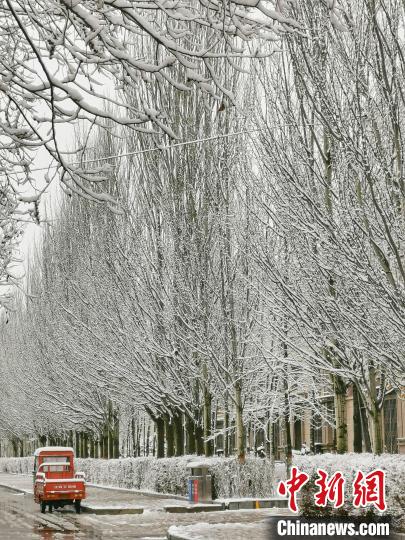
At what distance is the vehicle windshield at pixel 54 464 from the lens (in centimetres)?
2678

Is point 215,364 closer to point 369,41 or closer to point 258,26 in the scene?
point 369,41

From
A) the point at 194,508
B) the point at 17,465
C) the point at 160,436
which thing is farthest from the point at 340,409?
the point at 17,465

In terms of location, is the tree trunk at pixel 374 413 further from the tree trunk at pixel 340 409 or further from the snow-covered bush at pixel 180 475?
the snow-covered bush at pixel 180 475

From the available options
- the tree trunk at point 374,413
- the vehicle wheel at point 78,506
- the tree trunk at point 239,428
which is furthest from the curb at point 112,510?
the tree trunk at point 374,413

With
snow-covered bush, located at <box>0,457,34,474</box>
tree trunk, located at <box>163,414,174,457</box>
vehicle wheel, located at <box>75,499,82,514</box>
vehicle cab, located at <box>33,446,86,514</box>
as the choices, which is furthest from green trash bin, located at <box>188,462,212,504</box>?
snow-covered bush, located at <box>0,457,34,474</box>

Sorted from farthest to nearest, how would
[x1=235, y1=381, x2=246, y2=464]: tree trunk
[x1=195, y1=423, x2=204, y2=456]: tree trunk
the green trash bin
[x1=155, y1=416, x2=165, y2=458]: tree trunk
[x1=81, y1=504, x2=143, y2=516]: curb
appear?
[x1=155, y1=416, x2=165, y2=458]: tree trunk → [x1=195, y1=423, x2=204, y2=456]: tree trunk → [x1=235, y1=381, x2=246, y2=464]: tree trunk → the green trash bin → [x1=81, y1=504, x2=143, y2=516]: curb

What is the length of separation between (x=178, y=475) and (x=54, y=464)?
13.1ft

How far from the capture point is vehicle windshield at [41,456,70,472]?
26781 millimetres

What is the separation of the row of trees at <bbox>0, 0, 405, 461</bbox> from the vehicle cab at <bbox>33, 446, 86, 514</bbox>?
3.42 metres

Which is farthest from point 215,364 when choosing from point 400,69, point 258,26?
point 258,26

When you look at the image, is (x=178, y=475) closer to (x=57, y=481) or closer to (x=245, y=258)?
(x=57, y=481)

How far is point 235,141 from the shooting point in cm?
2280

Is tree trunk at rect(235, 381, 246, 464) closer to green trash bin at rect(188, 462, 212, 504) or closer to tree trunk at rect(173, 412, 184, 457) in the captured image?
green trash bin at rect(188, 462, 212, 504)

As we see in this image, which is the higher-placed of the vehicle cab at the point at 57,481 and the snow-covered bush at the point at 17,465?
the vehicle cab at the point at 57,481
